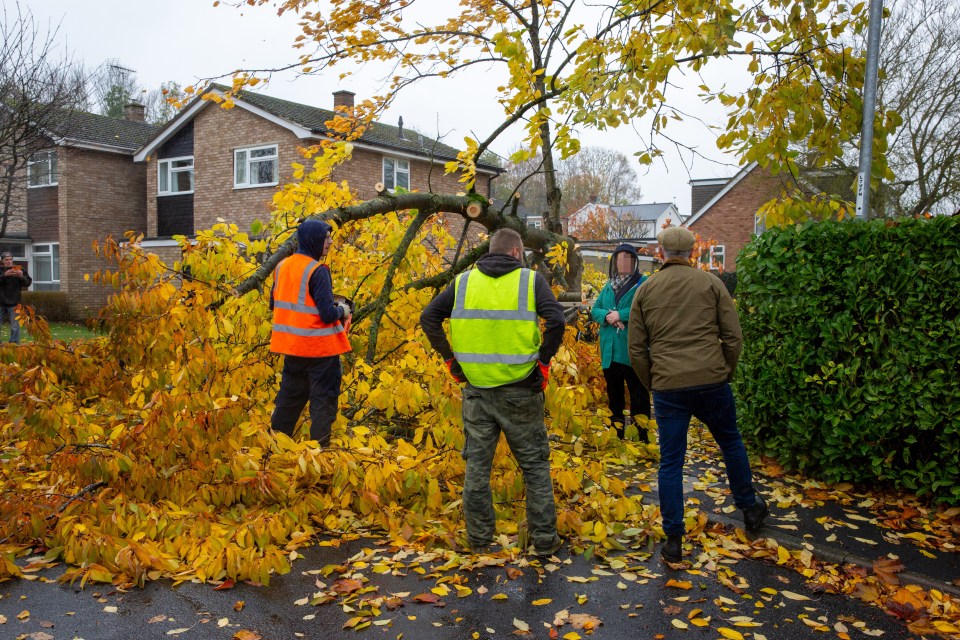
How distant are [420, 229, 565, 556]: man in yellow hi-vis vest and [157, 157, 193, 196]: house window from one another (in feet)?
76.9

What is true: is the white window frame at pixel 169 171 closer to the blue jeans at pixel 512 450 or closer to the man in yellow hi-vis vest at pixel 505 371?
the man in yellow hi-vis vest at pixel 505 371

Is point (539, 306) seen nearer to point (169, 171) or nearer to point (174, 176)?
point (174, 176)

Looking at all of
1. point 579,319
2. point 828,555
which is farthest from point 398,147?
point 828,555

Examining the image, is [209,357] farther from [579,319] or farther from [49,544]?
[579,319]

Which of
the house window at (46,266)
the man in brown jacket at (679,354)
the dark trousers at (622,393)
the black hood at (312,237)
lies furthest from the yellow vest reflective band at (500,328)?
the house window at (46,266)

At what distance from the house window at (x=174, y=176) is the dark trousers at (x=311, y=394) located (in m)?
22.1

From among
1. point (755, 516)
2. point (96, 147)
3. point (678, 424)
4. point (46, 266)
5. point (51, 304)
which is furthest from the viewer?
point (46, 266)

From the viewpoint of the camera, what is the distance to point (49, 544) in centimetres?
439

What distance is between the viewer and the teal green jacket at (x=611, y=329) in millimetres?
6738

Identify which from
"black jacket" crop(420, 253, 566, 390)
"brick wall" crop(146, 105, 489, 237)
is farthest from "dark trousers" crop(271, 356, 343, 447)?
"brick wall" crop(146, 105, 489, 237)

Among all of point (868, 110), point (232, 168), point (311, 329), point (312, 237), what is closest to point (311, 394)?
point (311, 329)

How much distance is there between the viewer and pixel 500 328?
4367 mm

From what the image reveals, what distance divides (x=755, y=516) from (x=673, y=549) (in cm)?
73

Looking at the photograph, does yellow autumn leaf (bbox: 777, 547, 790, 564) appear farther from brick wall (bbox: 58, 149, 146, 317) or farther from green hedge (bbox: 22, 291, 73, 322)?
brick wall (bbox: 58, 149, 146, 317)
